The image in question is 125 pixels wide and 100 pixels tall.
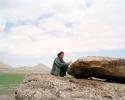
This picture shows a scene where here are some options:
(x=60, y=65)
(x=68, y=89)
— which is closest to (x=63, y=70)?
(x=60, y=65)

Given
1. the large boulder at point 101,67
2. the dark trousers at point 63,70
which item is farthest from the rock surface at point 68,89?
the dark trousers at point 63,70

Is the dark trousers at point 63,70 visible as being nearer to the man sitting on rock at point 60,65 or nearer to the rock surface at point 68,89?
the man sitting on rock at point 60,65

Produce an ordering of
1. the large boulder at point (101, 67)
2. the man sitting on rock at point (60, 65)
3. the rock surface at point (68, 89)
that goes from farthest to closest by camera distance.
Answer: the man sitting on rock at point (60, 65) → the large boulder at point (101, 67) → the rock surface at point (68, 89)

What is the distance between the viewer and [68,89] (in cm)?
2195

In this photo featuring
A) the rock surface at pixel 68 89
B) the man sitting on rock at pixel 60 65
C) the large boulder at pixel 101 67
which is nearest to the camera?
the rock surface at pixel 68 89

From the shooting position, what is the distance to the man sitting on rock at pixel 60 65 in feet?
80.8

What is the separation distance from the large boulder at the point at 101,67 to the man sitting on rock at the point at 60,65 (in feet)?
2.99

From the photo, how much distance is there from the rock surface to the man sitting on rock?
1175 mm

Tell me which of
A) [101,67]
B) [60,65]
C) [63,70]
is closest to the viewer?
[101,67]

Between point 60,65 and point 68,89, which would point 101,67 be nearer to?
point 68,89

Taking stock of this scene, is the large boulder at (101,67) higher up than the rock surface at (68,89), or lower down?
higher up

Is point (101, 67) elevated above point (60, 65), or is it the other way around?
point (60, 65)

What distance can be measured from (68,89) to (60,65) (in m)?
2.96

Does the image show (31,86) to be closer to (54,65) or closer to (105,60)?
(54,65)
